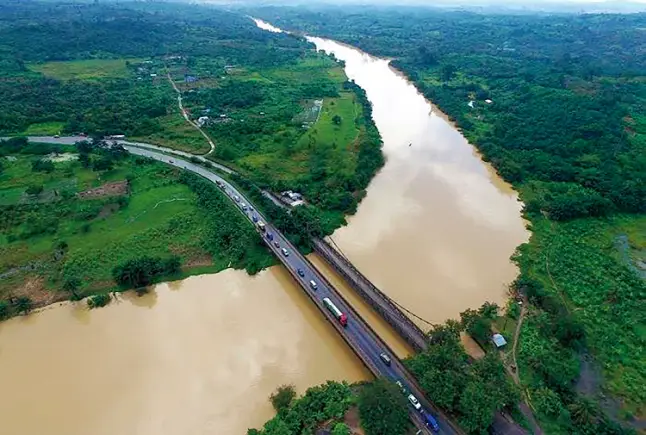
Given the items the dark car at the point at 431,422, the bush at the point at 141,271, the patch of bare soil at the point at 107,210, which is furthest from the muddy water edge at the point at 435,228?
the patch of bare soil at the point at 107,210

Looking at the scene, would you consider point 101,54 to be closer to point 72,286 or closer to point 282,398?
point 72,286

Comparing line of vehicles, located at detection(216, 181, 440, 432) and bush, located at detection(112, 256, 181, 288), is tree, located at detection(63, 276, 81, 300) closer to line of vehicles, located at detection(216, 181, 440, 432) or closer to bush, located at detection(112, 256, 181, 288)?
bush, located at detection(112, 256, 181, 288)

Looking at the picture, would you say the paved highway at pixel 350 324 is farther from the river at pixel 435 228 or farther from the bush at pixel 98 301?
the bush at pixel 98 301

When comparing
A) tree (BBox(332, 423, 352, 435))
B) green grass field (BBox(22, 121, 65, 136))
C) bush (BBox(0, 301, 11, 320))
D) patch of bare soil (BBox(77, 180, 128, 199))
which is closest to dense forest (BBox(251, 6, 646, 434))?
tree (BBox(332, 423, 352, 435))

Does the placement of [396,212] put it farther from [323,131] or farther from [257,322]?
[323,131]

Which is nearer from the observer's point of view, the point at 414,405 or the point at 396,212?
the point at 414,405

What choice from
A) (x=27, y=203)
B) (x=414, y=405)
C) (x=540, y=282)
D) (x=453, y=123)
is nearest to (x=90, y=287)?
(x=27, y=203)

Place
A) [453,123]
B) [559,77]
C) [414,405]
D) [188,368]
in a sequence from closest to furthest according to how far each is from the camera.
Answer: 1. [414,405]
2. [188,368]
3. [453,123]
4. [559,77]
